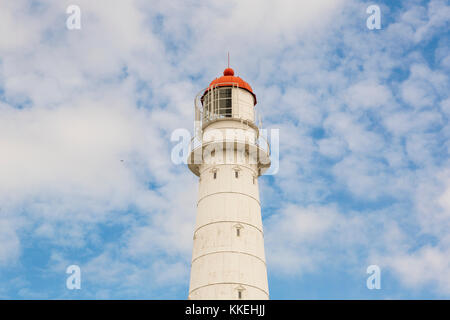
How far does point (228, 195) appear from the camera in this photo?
33375mm

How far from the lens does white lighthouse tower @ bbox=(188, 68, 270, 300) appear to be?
3105 cm

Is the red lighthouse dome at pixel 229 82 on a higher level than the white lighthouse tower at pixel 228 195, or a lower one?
higher

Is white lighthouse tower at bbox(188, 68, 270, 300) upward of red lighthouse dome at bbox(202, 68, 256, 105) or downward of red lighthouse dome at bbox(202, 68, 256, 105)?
downward

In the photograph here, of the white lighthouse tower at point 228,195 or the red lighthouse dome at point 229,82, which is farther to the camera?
the red lighthouse dome at point 229,82

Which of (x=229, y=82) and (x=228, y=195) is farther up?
(x=229, y=82)

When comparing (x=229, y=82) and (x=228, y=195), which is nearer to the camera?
(x=228, y=195)

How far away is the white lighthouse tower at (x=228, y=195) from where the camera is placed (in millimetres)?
31047

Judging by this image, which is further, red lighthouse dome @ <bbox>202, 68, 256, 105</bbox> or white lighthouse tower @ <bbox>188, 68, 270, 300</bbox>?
red lighthouse dome @ <bbox>202, 68, 256, 105</bbox>
